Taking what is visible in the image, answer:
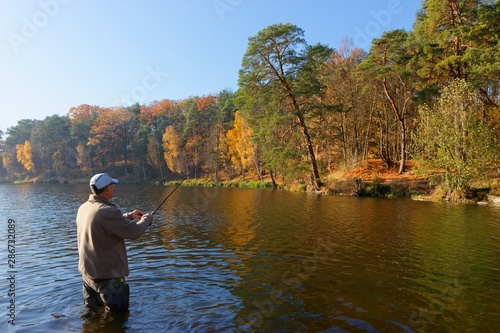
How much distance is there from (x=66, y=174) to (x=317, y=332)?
9666 cm

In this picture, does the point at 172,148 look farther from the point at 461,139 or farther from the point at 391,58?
the point at 461,139

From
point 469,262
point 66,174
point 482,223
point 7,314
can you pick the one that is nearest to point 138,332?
point 7,314

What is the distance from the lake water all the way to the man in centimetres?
82

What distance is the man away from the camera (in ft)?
16.6

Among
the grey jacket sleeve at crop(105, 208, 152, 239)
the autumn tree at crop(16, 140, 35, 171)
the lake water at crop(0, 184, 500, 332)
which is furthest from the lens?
the autumn tree at crop(16, 140, 35, 171)

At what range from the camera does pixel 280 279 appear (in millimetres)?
8430

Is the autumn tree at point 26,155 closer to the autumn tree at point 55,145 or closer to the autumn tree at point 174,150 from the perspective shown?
the autumn tree at point 55,145

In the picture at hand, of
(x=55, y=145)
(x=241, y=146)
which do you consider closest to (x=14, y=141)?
(x=55, y=145)

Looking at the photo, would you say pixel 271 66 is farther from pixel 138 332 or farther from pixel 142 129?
pixel 142 129

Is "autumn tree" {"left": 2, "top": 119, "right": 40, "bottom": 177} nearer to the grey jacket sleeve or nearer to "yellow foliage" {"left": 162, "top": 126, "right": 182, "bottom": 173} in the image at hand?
"yellow foliage" {"left": 162, "top": 126, "right": 182, "bottom": 173}

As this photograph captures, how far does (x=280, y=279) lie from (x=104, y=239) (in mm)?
4733

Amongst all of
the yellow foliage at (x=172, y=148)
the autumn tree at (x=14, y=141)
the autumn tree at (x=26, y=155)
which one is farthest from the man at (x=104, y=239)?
the autumn tree at (x=14, y=141)

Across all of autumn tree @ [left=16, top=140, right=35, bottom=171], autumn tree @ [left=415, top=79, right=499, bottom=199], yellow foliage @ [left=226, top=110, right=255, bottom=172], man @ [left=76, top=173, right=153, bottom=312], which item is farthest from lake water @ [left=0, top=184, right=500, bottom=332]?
autumn tree @ [left=16, top=140, right=35, bottom=171]

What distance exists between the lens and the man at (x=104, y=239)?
507 centimetres
